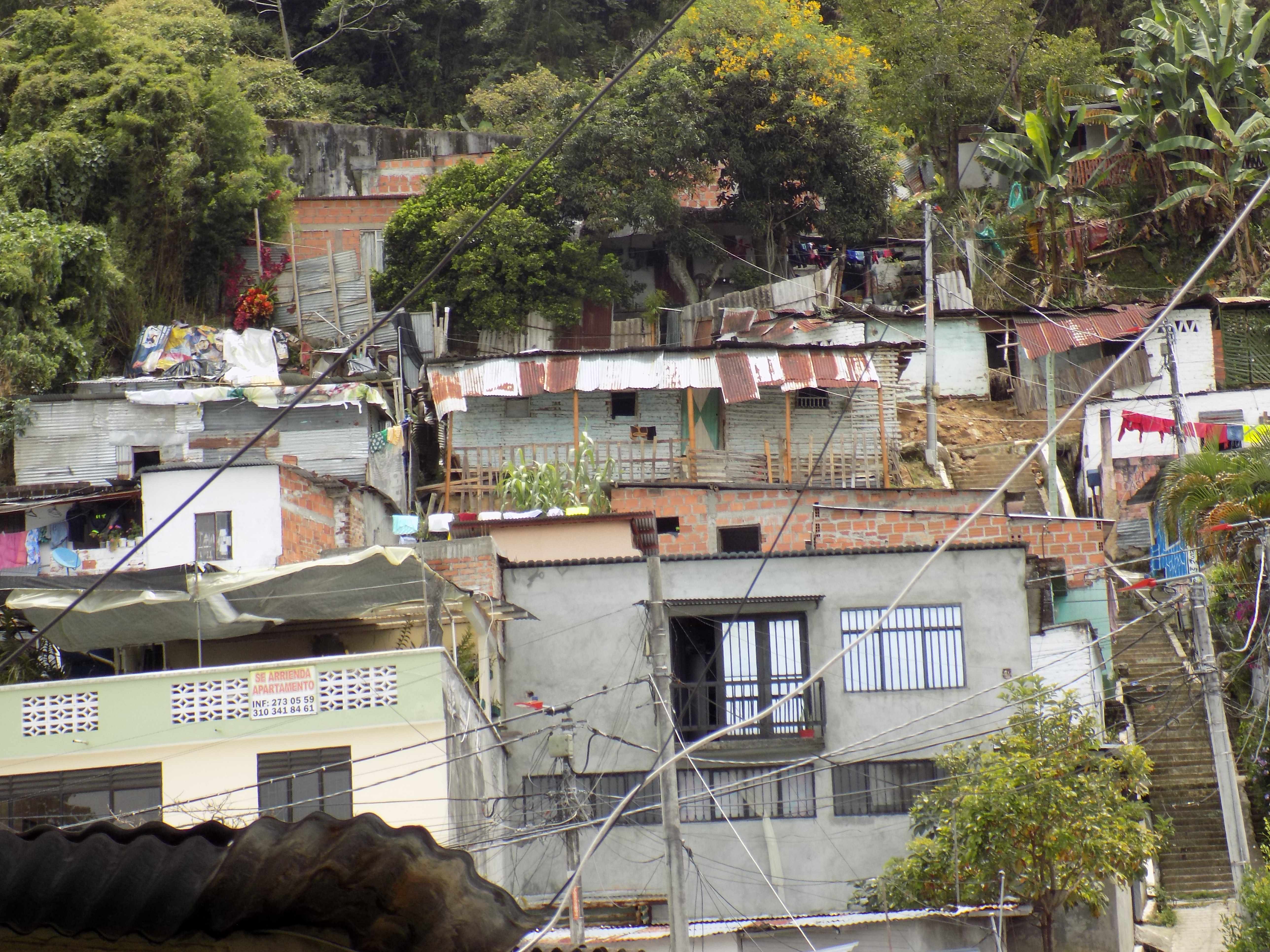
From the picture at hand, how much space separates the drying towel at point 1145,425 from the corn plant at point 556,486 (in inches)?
399

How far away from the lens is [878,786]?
1978cm

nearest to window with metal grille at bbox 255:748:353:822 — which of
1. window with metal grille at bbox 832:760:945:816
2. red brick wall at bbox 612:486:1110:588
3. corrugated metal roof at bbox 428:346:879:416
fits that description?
window with metal grille at bbox 832:760:945:816

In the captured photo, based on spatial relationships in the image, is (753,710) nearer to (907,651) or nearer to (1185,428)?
(907,651)

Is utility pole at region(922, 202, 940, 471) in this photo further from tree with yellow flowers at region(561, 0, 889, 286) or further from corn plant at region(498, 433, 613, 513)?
corn plant at region(498, 433, 613, 513)

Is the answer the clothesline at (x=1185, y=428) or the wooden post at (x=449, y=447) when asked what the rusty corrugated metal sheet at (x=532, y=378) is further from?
the clothesline at (x=1185, y=428)

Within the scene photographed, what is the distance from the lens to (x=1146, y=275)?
119ft

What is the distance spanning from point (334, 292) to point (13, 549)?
1200cm

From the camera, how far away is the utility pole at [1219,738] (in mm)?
15016

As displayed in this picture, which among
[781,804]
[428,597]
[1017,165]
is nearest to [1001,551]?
[781,804]

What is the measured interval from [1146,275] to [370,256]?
18667mm

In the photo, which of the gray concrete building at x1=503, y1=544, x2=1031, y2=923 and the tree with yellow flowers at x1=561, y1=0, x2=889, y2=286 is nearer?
the gray concrete building at x1=503, y1=544, x2=1031, y2=923

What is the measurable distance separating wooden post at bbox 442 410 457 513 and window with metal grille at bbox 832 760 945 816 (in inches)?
346

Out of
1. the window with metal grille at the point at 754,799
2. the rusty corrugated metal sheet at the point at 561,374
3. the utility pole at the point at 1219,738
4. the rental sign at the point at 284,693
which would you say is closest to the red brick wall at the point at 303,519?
the rental sign at the point at 284,693

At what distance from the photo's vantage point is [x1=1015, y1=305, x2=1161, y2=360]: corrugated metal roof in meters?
31.1
